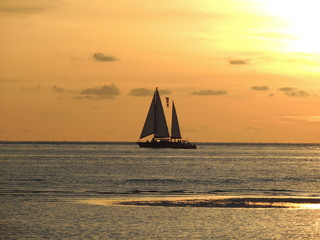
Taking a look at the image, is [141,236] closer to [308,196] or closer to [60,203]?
[60,203]

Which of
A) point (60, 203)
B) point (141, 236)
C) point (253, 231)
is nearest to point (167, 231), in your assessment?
point (141, 236)

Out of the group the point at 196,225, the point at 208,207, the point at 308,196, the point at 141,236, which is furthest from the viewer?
the point at 308,196

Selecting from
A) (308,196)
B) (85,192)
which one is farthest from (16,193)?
(308,196)

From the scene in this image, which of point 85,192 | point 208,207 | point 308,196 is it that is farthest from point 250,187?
point 208,207

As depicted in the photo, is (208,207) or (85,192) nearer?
(208,207)

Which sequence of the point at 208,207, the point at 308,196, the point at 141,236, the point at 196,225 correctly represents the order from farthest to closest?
the point at 308,196, the point at 208,207, the point at 196,225, the point at 141,236

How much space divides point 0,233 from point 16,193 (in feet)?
90.0

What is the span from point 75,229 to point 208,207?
51.1 feet

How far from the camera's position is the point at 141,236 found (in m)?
43.5

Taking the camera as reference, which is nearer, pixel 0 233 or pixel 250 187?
pixel 0 233

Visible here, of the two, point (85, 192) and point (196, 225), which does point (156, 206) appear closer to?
point (196, 225)

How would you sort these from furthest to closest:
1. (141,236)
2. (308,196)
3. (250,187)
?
(250,187) → (308,196) → (141,236)

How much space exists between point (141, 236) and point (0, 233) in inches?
366

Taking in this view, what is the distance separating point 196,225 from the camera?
47938mm
